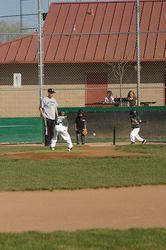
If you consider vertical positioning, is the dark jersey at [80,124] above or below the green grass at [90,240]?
above

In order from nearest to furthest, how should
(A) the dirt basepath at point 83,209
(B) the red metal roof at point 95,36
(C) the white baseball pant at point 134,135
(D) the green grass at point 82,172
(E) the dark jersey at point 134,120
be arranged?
(A) the dirt basepath at point 83,209 → (D) the green grass at point 82,172 → (C) the white baseball pant at point 134,135 → (E) the dark jersey at point 134,120 → (B) the red metal roof at point 95,36

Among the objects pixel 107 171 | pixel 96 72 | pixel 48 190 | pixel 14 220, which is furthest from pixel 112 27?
pixel 14 220

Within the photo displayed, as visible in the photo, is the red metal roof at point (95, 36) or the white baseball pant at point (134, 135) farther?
the red metal roof at point (95, 36)

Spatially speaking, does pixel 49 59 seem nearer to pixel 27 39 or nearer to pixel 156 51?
pixel 27 39

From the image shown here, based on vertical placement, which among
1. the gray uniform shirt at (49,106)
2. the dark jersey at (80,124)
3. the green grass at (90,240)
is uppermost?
the gray uniform shirt at (49,106)

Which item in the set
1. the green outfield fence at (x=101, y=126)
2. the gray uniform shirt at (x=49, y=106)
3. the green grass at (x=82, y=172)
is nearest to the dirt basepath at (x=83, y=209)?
the green grass at (x=82, y=172)

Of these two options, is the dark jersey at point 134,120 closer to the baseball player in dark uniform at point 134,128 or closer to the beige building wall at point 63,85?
the baseball player in dark uniform at point 134,128

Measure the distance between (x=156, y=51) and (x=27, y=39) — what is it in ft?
18.8

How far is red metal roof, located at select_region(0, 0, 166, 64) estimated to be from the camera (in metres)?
32.1

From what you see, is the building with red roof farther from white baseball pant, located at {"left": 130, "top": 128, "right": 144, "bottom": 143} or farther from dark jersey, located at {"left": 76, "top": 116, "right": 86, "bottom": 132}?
white baseball pant, located at {"left": 130, "top": 128, "right": 144, "bottom": 143}

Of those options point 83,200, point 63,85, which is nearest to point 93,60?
point 63,85

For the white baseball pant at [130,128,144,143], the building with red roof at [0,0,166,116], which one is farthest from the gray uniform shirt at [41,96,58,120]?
the building with red roof at [0,0,166,116]

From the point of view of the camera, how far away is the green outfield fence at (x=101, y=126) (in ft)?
81.0

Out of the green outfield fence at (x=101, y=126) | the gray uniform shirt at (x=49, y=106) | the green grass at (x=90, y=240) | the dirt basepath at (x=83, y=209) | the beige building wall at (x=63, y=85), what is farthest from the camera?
the beige building wall at (x=63, y=85)
